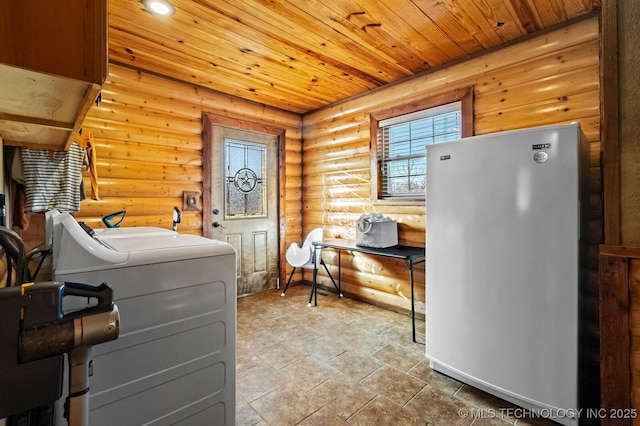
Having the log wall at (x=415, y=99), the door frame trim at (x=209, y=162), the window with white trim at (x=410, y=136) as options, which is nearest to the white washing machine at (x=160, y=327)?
Answer: the door frame trim at (x=209, y=162)

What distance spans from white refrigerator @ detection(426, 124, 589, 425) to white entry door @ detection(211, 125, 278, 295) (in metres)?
2.48

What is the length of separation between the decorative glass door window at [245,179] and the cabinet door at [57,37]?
9.90ft

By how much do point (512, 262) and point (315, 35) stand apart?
2154mm

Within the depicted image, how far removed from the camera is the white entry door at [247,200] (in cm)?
365

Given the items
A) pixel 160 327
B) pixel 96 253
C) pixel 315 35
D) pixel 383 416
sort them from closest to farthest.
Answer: pixel 96 253, pixel 160 327, pixel 383 416, pixel 315 35

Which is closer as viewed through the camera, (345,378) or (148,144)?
(345,378)

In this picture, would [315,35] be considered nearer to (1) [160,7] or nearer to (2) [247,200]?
(1) [160,7]

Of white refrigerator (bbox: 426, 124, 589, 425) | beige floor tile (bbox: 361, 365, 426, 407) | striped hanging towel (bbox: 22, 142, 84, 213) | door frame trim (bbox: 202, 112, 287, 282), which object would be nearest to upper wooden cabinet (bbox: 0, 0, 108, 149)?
striped hanging towel (bbox: 22, 142, 84, 213)

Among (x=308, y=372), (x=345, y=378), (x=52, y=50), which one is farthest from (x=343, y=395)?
(x=52, y=50)

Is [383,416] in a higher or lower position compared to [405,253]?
lower

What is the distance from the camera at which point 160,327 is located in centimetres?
121

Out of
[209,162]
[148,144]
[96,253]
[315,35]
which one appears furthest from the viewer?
[209,162]

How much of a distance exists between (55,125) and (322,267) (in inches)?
131

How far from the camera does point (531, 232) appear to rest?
1666 millimetres
